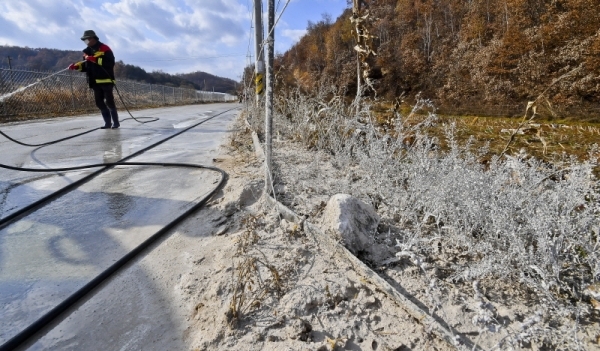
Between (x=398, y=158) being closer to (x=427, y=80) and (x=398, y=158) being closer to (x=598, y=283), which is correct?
(x=598, y=283)

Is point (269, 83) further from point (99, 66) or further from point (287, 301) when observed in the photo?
point (99, 66)

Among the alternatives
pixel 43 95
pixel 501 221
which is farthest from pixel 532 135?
pixel 43 95

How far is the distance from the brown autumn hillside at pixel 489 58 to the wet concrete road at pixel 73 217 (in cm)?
689

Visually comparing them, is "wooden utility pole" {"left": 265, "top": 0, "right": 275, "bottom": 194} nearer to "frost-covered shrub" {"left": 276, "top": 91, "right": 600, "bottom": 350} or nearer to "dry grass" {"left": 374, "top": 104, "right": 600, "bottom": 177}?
"frost-covered shrub" {"left": 276, "top": 91, "right": 600, "bottom": 350}

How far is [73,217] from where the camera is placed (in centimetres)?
242

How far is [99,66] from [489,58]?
2706 cm

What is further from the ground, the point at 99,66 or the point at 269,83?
the point at 99,66

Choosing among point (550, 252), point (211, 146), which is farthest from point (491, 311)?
point (211, 146)

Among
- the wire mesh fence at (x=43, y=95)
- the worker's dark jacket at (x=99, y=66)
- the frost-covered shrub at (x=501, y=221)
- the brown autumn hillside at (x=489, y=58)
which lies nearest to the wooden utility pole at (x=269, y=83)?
the frost-covered shrub at (x=501, y=221)

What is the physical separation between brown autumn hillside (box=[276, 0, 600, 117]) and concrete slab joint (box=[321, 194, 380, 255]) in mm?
8252

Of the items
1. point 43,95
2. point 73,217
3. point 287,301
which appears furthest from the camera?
point 43,95

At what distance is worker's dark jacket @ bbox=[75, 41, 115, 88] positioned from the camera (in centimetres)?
646

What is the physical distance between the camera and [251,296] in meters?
1.45

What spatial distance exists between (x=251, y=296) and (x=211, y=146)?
12.7ft
